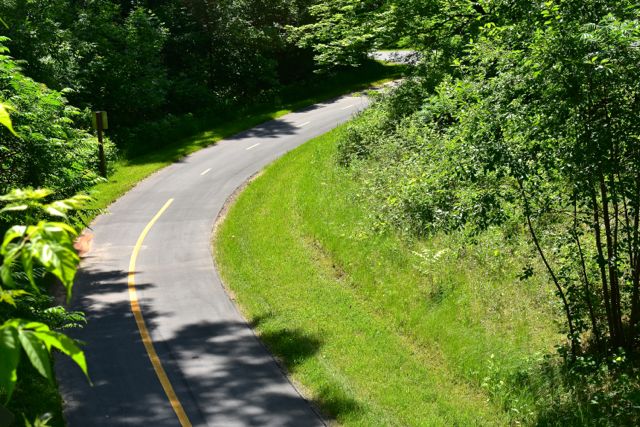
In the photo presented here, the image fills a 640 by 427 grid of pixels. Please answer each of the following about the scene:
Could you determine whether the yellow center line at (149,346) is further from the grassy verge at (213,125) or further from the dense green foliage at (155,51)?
the dense green foliage at (155,51)

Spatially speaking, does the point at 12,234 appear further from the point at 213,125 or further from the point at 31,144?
the point at 213,125

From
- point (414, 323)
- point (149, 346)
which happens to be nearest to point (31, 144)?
point (149, 346)

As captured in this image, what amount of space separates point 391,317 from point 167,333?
495 cm

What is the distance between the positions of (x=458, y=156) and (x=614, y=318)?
390cm

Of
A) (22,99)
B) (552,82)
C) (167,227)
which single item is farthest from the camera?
(167,227)

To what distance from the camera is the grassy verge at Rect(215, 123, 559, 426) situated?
40.6ft

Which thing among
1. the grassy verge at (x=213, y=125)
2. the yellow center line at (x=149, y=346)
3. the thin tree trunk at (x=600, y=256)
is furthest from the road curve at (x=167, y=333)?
the thin tree trunk at (x=600, y=256)

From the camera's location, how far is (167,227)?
2392cm

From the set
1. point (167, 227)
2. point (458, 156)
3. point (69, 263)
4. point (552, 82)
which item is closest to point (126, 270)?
point (167, 227)

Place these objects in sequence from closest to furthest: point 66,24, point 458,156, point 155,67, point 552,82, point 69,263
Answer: point 69,263
point 552,82
point 458,156
point 66,24
point 155,67

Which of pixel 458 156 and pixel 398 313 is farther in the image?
pixel 398 313

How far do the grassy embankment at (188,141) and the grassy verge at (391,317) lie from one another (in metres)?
4.60

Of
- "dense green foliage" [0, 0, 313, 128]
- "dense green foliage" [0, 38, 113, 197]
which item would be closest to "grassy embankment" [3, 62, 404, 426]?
"dense green foliage" [0, 38, 113, 197]

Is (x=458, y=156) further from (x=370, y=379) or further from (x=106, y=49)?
(x=106, y=49)
